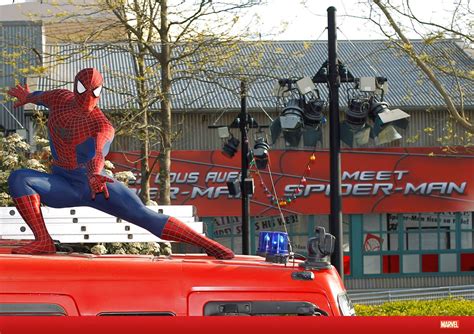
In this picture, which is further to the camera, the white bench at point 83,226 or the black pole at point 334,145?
A: the black pole at point 334,145

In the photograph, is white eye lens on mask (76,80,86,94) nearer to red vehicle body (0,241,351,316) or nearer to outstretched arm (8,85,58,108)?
outstretched arm (8,85,58,108)

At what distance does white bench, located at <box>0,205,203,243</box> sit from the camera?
278 inches

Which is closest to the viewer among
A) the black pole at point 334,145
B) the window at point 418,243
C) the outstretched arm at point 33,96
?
the outstretched arm at point 33,96

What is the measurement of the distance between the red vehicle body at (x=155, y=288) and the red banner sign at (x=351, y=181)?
115 feet

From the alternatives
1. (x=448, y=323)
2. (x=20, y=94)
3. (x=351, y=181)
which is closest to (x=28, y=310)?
(x=448, y=323)

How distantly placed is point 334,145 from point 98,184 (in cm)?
837

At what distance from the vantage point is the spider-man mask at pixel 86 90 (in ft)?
23.2

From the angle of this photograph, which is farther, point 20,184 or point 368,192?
point 368,192

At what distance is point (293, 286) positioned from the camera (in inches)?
231

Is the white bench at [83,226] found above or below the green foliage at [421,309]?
above

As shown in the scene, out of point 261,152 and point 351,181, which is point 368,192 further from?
point 261,152

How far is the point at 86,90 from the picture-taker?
711cm

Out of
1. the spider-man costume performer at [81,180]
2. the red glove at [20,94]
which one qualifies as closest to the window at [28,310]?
the spider-man costume performer at [81,180]

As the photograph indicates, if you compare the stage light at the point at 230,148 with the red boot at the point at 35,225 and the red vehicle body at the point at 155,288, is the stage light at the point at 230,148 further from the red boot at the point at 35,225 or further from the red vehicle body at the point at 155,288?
the red vehicle body at the point at 155,288
